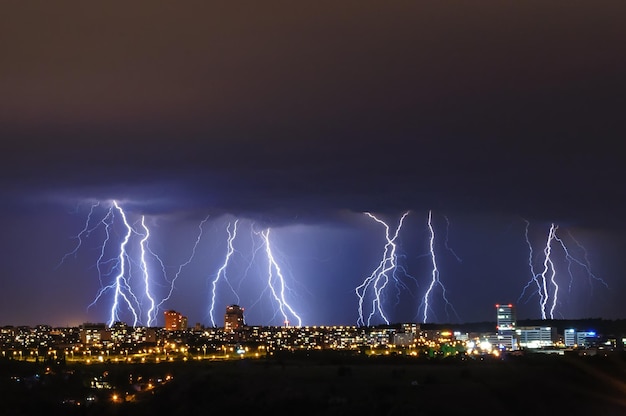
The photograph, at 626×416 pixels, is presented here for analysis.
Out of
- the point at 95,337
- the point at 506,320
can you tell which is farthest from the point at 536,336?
the point at 95,337

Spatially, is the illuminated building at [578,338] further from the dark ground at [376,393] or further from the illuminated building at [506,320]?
the dark ground at [376,393]

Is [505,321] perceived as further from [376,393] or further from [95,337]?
[376,393]

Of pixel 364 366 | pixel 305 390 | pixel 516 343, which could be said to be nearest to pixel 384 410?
pixel 305 390

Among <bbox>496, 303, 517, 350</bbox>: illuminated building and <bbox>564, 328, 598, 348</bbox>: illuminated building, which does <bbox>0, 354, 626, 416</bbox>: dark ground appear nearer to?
<bbox>564, 328, 598, 348</bbox>: illuminated building

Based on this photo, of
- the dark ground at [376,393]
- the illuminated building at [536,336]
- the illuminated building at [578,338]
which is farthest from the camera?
the illuminated building at [536,336]

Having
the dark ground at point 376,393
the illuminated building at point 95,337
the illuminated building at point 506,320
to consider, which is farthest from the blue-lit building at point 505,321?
the dark ground at point 376,393

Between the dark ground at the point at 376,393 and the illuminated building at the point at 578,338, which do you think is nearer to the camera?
the dark ground at the point at 376,393

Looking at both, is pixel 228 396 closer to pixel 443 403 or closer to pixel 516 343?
pixel 443 403

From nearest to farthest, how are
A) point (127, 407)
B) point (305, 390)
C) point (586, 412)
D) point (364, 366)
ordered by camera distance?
1. point (586, 412)
2. point (305, 390)
3. point (127, 407)
4. point (364, 366)
